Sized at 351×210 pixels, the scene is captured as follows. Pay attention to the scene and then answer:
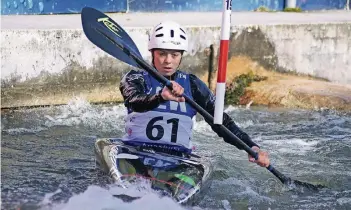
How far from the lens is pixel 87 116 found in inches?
330

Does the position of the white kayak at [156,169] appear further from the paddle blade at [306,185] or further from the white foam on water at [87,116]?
the white foam on water at [87,116]

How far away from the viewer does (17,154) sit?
6.66 metres

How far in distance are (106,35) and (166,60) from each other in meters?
0.52

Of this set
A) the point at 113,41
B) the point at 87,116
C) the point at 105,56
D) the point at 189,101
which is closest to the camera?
the point at 189,101

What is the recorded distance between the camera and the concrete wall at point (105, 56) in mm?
8547

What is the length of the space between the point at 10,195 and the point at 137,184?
98cm

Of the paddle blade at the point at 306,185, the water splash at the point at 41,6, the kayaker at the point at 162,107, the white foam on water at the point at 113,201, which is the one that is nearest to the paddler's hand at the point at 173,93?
the kayaker at the point at 162,107

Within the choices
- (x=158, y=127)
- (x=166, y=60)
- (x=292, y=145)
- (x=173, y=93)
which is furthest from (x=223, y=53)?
(x=292, y=145)

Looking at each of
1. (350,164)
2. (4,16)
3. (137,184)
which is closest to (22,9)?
(4,16)

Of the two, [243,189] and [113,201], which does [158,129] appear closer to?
[113,201]

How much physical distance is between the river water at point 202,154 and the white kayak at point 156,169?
0.09 m

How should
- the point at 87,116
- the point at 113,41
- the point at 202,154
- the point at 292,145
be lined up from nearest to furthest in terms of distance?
the point at 113,41
the point at 202,154
the point at 292,145
the point at 87,116

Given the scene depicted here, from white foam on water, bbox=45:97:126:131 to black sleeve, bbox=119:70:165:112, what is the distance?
9.69ft

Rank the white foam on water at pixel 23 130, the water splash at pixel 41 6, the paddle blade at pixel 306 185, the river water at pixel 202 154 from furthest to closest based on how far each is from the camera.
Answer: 1. the water splash at pixel 41 6
2. the white foam on water at pixel 23 130
3. the paddle blade at pixel 306 185
4. the river water at pixel 202 154
